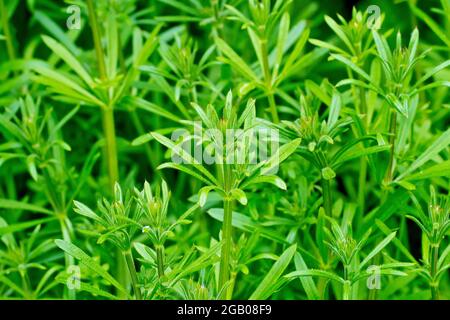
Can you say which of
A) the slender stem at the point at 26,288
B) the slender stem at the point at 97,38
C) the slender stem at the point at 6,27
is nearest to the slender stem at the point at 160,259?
the slender stem at the point at 26,288

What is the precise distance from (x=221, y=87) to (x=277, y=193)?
0.23m

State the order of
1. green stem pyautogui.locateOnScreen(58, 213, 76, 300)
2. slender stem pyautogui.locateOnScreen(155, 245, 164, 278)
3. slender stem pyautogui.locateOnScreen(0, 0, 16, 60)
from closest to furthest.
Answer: slender stem pyautogui.locateOnScreen(155, 245, 164, 278)
green stem pyautogui.locateOnScreen(58, 213, 76, 300)
slender stem pyautogui.locateOnScreen(0, 0, 16, 60)

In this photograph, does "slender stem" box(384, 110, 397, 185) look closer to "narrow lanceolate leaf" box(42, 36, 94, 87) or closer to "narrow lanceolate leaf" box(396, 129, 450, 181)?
"narrow lanceolate leaf" box(396, 129, 450, 181)

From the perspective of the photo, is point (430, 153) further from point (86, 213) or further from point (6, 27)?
point (6, 27)

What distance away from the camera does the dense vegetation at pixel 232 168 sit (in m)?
1.03

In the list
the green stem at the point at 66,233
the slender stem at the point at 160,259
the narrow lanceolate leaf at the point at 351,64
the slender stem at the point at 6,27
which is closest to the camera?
the slender stem at the point at 160,259

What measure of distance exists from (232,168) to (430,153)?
0.33 m

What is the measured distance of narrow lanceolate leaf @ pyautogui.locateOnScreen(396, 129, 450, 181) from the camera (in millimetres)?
1144

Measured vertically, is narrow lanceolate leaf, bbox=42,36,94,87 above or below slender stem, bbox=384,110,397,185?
above

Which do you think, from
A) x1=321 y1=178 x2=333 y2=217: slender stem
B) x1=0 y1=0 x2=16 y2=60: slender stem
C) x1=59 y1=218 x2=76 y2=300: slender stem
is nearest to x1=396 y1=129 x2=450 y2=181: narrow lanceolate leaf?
x1=321 y1=178 x2=333 y2=217: slender stem

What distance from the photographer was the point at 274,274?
1060 millimetres

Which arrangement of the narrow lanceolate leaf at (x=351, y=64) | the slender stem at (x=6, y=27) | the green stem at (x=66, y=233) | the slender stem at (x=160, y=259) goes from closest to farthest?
the slender stem at (x=160, y=259)
the narrow lanceolate leaf at (x=351, y=64)
the green stem at (x=66, y=233)
the slender stem at (x=6, y=27)

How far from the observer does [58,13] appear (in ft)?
5.59

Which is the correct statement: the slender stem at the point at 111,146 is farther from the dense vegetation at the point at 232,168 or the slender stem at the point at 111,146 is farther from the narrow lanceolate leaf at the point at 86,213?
the narrow lanceolate leaf at the point at 86,213
